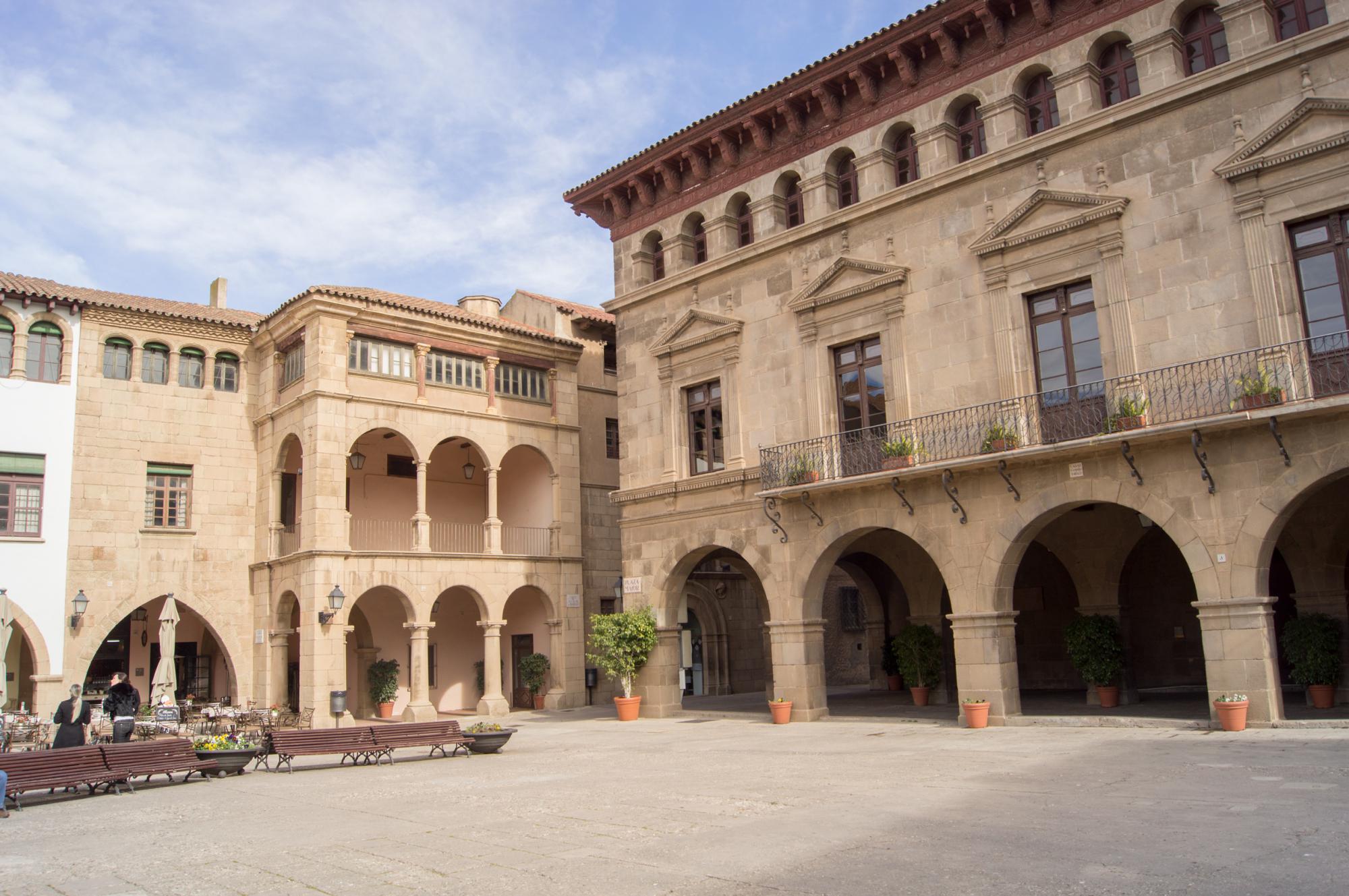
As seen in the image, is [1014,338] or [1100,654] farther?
[1100,654]

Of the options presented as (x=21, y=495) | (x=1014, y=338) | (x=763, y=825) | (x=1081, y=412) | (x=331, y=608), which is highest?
(x=1014, y=338)

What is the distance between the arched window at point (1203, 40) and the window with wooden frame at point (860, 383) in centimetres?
664

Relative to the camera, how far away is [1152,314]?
1600cm

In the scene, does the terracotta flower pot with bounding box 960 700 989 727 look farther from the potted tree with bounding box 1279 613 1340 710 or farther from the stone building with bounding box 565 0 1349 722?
the potted tree with bounding box 1279 613 1340 710

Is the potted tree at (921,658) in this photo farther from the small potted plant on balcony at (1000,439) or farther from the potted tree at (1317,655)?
the potted tree at (1317,655)

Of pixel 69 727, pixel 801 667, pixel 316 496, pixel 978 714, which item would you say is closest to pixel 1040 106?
pixel 978 714

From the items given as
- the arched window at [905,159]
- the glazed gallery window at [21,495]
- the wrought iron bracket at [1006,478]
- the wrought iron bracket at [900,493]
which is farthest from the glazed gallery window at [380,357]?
the wrought iron bracket at [1006,478]

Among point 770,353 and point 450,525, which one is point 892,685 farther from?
point 450,525

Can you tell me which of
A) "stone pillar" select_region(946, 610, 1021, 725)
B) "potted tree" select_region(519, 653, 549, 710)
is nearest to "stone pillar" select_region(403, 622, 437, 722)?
"potted tree" select_region(519, 653, 549, 710)

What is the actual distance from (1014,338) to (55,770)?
15.1 metres

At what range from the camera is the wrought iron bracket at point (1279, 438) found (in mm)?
14117

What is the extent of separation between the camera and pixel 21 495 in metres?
23.6

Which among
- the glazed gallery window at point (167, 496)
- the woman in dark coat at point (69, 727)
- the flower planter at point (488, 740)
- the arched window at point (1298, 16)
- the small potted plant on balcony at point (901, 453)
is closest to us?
the woman in dark coat at point (69, 727)

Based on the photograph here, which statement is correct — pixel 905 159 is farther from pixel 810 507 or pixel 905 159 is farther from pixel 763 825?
pixel 763 825
